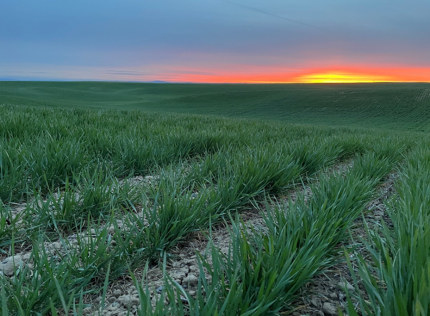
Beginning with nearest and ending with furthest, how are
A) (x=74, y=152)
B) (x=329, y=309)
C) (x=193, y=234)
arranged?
(x=329, y=309) < (x=193, y=234) < (x=74, y=152)

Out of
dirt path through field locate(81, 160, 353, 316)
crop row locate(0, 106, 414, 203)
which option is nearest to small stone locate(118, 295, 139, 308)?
dirt path through field locate(81, 160, 353, 316)

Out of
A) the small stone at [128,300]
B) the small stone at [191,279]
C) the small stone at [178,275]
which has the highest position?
the small stone at [128,300]

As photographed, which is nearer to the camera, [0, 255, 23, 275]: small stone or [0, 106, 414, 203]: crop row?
[0, 255, 23, 275]: small stone

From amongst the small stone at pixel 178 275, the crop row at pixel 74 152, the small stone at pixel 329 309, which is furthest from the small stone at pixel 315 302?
the crop row at pixel 74 152

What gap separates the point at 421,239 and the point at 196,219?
1.01 m

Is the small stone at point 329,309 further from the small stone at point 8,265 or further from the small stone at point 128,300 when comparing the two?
the small stone at point 8,265

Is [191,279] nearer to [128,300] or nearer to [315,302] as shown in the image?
[128,300]

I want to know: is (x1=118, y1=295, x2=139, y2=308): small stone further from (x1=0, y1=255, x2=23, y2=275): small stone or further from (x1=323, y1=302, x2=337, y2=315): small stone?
(x1=323, y1=302, x2=337, y2=315): small stone

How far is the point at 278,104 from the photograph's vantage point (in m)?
46.1

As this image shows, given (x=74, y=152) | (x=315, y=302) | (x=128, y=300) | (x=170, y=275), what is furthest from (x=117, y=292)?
(x=74, y=152)

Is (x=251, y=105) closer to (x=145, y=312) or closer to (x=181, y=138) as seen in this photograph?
(x=181, y=138)

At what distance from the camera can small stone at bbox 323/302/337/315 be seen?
1.07 m

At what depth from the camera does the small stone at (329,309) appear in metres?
1.07

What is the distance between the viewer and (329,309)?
3.54 ft
